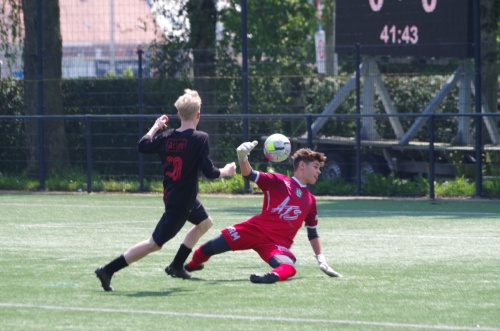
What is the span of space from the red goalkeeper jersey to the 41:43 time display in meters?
12.6

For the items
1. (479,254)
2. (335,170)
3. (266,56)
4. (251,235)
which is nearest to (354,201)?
(335,170)

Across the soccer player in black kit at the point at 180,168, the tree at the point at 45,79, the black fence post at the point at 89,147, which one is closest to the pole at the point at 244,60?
the black fence post at the point at 89,147

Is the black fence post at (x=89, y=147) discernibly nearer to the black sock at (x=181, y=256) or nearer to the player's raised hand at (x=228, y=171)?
the black sock at (x=181, y=256)

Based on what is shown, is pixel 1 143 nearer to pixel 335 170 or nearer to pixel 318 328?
pixel 335 170

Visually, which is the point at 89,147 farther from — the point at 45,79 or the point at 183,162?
the point at 183,162

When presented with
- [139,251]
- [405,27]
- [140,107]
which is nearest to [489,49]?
[405,27]

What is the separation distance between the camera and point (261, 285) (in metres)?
9.46

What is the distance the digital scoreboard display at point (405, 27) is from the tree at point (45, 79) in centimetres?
624

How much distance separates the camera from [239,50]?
24.9m

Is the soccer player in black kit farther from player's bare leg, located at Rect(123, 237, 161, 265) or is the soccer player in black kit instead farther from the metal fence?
the metal fence

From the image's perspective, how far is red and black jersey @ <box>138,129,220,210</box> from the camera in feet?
31.4

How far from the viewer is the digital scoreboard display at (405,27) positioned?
848 inches

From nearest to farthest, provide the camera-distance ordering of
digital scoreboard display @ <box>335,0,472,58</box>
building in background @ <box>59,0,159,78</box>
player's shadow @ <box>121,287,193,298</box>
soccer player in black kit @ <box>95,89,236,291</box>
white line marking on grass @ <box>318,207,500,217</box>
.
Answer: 1. player's shadow @ <box>121,287,193,298</box>
2. soccer player in black kit @ <box>95,89,236,291</box>
3. white line marking on grass @ <box>318,207,500,217</box>
4. digital scoreboard display @ <box>335,0,472,58</box>
5. building in background @ <box>59,0,159,78</box>

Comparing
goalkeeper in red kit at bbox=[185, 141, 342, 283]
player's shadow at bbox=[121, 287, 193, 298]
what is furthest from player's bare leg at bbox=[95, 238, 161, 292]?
goalkeeper in red kit at bbox=[185, 141, 342, 283]
